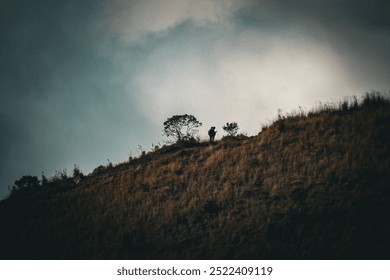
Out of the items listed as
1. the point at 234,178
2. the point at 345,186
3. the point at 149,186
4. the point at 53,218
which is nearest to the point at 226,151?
the point at 234,178

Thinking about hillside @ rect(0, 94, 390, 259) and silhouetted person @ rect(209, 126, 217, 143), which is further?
silhouetted person @ rect(209, 126, 217, 143)

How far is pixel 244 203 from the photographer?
11.6 meters

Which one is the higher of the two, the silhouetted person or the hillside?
the silhouetted person

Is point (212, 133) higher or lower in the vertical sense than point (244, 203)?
higher

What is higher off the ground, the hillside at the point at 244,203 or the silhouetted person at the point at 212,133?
the silhouetted person at the point at 212,133

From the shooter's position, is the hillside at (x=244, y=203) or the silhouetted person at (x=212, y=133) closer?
the hillside at (x=244, y=203)

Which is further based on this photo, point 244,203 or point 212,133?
point 212,133

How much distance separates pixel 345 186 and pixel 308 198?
1310 mm

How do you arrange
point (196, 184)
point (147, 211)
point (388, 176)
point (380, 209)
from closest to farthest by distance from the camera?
point (380, 209), point (388, 176), point (147, 211), point (196, 184)

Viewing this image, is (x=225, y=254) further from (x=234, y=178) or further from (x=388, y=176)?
(x=388, y=176)

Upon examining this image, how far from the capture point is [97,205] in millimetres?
14836

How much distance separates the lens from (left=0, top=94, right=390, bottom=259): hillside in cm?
900

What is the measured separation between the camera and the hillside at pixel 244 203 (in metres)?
9.00

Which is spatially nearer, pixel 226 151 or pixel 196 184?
pixel 196 184
